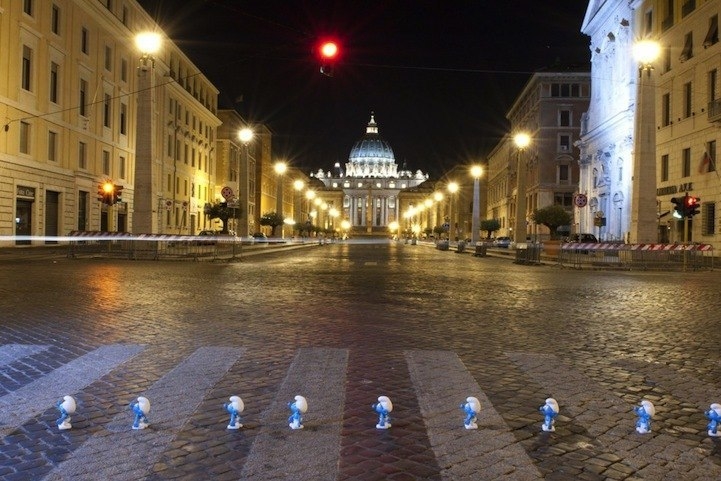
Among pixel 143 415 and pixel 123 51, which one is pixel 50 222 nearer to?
pixel 123 51

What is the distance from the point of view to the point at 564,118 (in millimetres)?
75375

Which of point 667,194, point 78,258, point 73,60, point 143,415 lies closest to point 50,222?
point 73,60

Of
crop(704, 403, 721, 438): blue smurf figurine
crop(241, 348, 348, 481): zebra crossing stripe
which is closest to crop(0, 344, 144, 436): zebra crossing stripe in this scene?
crop(241, 348, 348, 481): zebra crossing stripe

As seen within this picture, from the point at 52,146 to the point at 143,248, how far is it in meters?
13.1

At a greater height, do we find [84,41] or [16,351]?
[84,41]

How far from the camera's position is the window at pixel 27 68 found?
34.0 meters

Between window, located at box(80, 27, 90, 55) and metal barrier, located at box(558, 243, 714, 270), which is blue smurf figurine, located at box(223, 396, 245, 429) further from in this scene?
window, located at box(80, 27, 90, 55)

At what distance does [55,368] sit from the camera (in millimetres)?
6746

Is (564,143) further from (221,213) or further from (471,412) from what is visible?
(471,412)

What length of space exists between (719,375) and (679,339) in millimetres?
2352

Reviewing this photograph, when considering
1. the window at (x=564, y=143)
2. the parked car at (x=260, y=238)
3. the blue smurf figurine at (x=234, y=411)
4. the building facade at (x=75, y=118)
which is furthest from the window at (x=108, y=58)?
the window at (x=564, y=143)

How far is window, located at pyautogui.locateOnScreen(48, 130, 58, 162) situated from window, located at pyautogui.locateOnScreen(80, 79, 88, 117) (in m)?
3.70

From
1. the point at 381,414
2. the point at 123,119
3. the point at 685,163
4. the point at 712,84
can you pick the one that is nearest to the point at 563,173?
the point at 685,163

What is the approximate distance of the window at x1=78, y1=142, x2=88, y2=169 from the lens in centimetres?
4103
